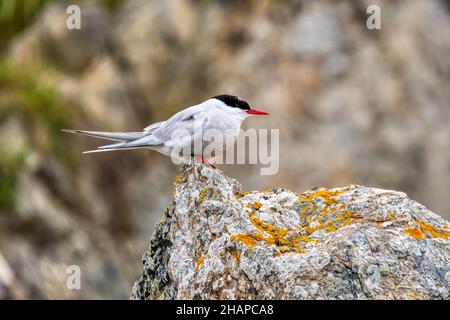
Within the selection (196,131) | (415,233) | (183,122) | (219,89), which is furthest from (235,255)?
(219,89)

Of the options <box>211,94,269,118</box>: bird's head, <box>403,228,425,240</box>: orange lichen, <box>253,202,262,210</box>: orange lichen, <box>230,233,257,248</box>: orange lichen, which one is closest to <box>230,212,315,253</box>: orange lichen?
<box>230,233,257,248</box>: orange lichen

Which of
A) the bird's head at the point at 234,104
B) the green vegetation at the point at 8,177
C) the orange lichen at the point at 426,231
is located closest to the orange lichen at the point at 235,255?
the orange lichen at the point at 426,231

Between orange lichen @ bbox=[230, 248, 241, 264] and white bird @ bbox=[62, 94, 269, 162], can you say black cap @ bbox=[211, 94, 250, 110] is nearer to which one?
white bird @ bbox=[62, 94, 269, 162]

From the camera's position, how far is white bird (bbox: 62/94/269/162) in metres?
5.15

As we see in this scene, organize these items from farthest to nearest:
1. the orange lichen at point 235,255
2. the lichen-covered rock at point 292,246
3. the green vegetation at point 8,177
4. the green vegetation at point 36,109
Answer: the green vegetation at point 36,109, the green vegetation at point 8,177, the orange lichen at point 235,255, the lichen-covered rock at point 292,246

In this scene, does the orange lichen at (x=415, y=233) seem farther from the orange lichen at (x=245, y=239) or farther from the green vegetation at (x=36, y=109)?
the green vegetation at (x=36, y=109)

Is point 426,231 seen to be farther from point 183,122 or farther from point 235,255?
point 183,122

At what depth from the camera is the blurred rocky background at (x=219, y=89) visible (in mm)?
10883

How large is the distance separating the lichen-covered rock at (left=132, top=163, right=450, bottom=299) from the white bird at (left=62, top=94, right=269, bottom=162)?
2.51 ft

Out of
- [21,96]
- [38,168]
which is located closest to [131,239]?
[38,168]

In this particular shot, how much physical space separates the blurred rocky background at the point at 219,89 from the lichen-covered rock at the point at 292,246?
258 inches

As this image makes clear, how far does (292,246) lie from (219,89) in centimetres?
789

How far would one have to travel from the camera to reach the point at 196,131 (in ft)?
16.9

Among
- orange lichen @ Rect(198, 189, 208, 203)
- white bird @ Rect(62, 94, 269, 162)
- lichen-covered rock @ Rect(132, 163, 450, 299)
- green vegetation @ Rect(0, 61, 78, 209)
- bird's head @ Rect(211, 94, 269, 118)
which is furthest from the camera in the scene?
green vegetation @ Rect(0, 61, 78, 209)
